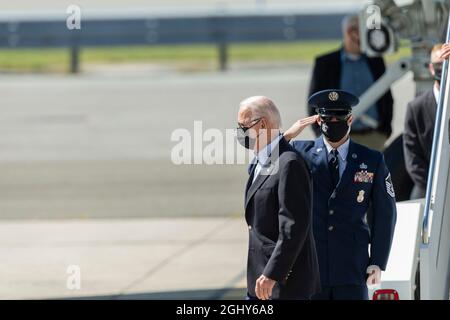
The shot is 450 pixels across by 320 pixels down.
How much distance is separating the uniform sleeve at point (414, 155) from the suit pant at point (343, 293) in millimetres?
2066

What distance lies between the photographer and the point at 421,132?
7.97 metres

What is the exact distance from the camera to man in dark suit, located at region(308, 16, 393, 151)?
394 inches

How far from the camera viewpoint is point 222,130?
1772 cm

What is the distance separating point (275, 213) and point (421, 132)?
2671 millimetres

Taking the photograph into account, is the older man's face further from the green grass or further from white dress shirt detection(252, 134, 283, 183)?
the green grass

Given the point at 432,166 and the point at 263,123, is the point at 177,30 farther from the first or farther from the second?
the point at 263,123

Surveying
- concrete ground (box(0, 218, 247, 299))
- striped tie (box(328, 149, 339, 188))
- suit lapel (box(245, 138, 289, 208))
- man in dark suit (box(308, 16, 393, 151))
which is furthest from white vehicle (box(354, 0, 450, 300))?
man in dark suit (box(308, 16, 393, 151))

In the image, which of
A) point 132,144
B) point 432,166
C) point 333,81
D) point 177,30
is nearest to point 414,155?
point 432,166

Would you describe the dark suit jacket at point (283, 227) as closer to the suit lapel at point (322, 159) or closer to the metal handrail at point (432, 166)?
the suit lapel at point (322, 159)

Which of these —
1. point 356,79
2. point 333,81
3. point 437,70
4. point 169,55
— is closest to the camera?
point 437,70

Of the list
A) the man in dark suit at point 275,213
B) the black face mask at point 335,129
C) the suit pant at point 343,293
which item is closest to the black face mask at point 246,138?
the man in dark suit at point 275,213

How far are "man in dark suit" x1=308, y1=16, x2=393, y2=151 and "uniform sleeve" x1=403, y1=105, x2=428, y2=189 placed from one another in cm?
187

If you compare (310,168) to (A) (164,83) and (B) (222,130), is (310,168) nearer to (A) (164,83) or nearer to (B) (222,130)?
(B) (222,130)

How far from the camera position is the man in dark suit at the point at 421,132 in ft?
25.6
